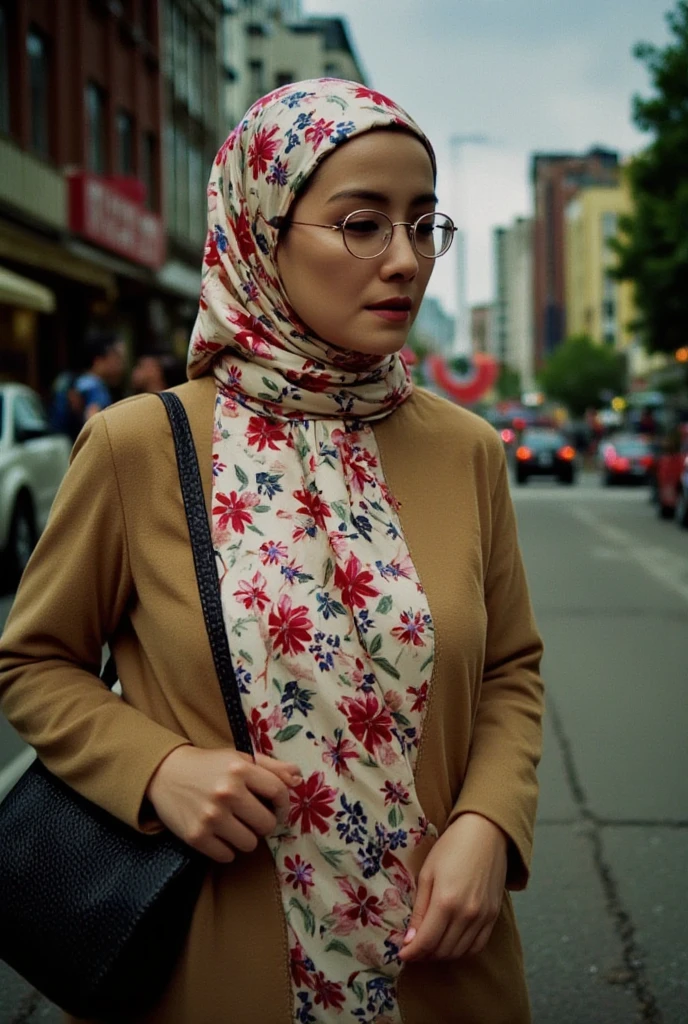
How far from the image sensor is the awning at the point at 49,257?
19375mm

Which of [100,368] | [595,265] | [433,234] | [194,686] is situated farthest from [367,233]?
[595,265]

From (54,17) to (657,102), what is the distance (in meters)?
12.9

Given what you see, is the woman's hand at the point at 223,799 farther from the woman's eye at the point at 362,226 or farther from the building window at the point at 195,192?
the building window at the point at 195,192

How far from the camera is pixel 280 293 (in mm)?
1752

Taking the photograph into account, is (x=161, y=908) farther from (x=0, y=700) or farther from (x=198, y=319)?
(x=198, y=319)

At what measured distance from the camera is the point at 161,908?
1563mm

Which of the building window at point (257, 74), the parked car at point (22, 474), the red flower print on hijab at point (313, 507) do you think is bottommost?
the parked car at point (22, 474)

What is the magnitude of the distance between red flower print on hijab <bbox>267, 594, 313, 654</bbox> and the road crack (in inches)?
82.3

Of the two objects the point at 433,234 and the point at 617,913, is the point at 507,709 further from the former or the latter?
the point at 617,913

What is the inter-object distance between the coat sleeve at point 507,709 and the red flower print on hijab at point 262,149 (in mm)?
516

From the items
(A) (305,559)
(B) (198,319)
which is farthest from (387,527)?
(B) (198,319)

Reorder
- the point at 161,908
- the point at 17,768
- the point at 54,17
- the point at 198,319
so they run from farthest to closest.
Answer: the point at 54,17
the point at 17,768
the point at 198,319
the point at 161,908

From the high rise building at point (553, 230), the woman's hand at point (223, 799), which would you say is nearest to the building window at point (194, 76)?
the woman's hand at point (223, 799)

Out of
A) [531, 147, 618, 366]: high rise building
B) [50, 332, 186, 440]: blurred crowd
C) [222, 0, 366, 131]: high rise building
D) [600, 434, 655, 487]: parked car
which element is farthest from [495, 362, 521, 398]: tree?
[50, 332, 186, 440]: blurred crowd
